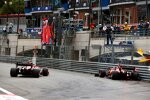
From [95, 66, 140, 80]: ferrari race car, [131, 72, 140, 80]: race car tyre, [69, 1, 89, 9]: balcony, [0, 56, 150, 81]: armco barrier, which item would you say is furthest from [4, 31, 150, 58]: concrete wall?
[69, 1, 89, 9]: balcony

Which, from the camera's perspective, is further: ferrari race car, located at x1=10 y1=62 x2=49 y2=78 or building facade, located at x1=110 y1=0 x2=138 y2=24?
building facade, located at x1=110 y1=0 x2=138 y2=24

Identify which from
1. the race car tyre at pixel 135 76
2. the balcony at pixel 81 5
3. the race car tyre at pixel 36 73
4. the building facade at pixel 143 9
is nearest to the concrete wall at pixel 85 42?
the race car tyre at pixel 135 76

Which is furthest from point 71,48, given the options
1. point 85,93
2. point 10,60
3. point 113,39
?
point 85,93

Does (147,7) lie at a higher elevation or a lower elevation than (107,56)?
higher

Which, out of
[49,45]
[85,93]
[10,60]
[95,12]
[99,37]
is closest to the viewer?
[85,93]

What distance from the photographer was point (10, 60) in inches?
1737

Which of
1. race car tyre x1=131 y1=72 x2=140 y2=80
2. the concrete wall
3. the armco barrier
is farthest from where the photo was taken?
the concrete wall

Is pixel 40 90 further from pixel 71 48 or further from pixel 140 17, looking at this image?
pixel 140 17

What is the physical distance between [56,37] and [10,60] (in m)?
7.02

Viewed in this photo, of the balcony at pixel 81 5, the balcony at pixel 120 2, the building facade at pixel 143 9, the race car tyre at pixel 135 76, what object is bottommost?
the race car tyre at pixel 135 76

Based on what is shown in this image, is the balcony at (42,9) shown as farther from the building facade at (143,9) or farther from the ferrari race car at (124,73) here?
the ferrari race car at (124,73)

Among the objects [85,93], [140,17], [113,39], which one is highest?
[140,17]

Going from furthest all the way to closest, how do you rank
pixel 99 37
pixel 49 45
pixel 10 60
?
1. pixel 10 60
2. pixel 49 45
3. pixel 99 37

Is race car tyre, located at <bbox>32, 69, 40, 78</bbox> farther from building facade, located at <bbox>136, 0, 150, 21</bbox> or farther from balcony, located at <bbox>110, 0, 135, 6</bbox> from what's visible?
balcony, located at <bbox>110, 0, 135, 6</bbox>
